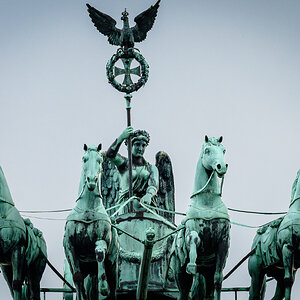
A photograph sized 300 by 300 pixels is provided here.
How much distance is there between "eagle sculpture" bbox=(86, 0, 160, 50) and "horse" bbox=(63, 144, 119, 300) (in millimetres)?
4210

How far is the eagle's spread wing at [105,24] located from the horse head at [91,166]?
4.23m

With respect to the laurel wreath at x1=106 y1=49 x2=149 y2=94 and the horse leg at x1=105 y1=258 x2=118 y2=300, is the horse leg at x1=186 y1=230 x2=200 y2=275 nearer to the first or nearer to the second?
the horse leg at x1=105 y1=258 x2=118 y2=300

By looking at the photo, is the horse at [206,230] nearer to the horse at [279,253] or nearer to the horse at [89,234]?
the horse at [279,253]

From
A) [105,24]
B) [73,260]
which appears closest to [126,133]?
[105,24]

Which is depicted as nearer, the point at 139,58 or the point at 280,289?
the point at 280,289

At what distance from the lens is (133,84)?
81.3 feet

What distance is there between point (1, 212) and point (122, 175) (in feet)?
11.4

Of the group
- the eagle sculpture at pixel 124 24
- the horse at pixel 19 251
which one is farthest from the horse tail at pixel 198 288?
the eagle sculpture at pixel 124 24

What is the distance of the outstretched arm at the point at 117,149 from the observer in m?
24.2

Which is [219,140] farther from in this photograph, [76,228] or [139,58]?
[139,58]

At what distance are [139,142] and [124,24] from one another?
189 cm

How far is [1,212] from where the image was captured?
71.3 ft

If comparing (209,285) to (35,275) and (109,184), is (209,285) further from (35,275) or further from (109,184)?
(109,184)

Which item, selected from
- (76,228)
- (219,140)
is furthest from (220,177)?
(76,228)
